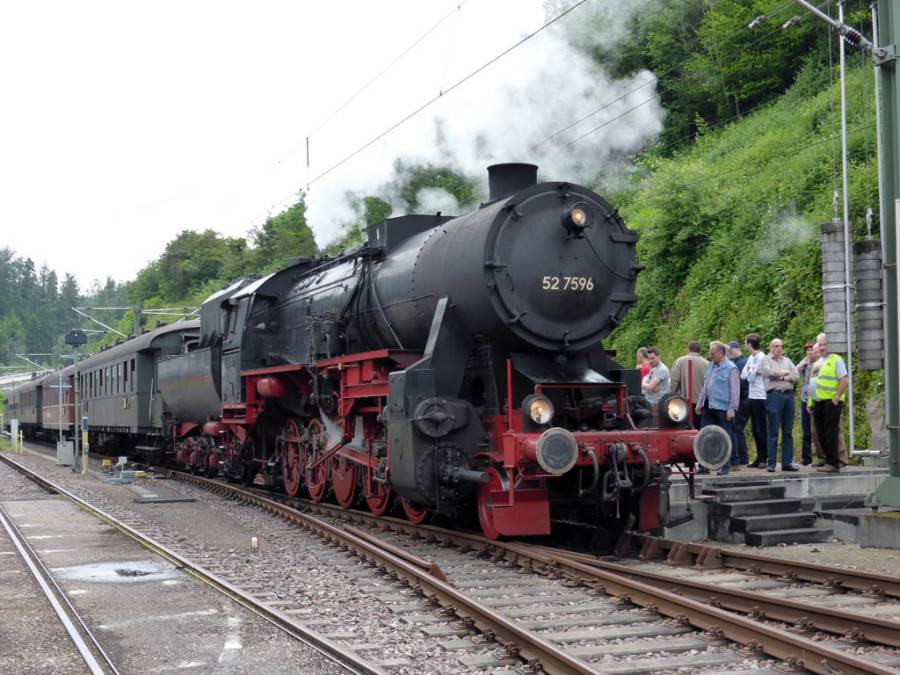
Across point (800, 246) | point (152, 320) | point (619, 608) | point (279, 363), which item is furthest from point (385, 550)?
point (152, 320)

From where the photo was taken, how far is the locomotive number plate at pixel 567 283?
8.45m

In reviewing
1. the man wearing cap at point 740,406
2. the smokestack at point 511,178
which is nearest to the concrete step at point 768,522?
the man wearing cap at point 740,406

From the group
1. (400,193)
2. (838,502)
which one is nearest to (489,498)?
(838,502)

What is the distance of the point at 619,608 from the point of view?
6.21m

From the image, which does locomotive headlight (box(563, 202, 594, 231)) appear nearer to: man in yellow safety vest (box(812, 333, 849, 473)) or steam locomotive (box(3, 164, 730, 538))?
steam locomotive (box(3, 164, 730, 538))

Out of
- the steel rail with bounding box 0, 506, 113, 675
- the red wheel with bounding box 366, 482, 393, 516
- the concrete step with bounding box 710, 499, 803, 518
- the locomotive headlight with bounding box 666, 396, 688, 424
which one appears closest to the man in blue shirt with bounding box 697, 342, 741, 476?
the concrete step with bounding box 710, 499, 803, 518

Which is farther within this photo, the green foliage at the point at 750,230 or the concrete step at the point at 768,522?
the green foliage at the point at 750,230

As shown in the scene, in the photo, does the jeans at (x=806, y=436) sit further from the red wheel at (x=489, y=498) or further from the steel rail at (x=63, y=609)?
the steel rail at (x=63, y=609)

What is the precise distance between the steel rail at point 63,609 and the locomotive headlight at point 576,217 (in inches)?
199

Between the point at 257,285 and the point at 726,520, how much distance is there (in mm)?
7903

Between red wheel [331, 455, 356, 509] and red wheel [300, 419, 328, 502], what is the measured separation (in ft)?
0.91

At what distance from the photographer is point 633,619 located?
19.3ft

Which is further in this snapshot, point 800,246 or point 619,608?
point 800,246

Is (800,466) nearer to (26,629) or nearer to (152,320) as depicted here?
(26,629)
